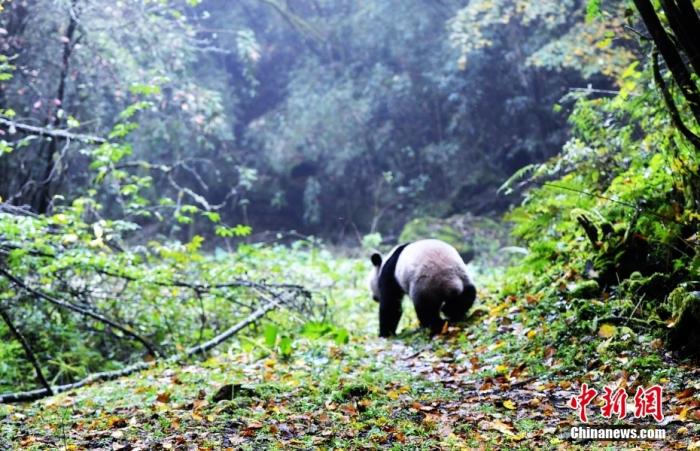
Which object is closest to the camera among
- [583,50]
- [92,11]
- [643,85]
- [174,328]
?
[643,85]

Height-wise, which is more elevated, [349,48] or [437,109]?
[349,48]

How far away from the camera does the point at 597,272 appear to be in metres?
6.23

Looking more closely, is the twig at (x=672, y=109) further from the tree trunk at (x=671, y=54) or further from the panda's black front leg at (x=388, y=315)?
the panda's black front leg at (x=388, y=315)

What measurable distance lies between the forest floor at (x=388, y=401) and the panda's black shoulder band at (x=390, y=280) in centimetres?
142

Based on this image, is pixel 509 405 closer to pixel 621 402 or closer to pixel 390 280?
pixel 621 402

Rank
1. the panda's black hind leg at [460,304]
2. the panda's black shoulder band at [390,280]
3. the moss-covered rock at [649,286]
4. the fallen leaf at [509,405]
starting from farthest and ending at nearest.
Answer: the panda's black shoulder band at [390,280]
the panda's black hind leg at [460,304]
the moss-covered rock at [649,286]
the fallen leaf at [509,405]

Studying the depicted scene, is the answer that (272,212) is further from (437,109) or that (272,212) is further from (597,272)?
(597,272)

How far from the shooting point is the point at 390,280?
8281 millimetres

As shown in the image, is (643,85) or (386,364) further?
(643,85)

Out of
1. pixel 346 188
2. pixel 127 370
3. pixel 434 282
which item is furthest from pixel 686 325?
pixel 346 188

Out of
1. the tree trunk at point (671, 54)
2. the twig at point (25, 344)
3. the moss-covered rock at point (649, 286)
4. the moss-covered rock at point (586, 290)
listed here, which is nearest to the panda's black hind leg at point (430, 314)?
the moss-covered rock at point (586, 290)

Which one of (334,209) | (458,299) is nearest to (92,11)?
(458,299)

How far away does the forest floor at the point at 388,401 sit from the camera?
400 centimetres

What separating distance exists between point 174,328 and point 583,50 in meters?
11.8
